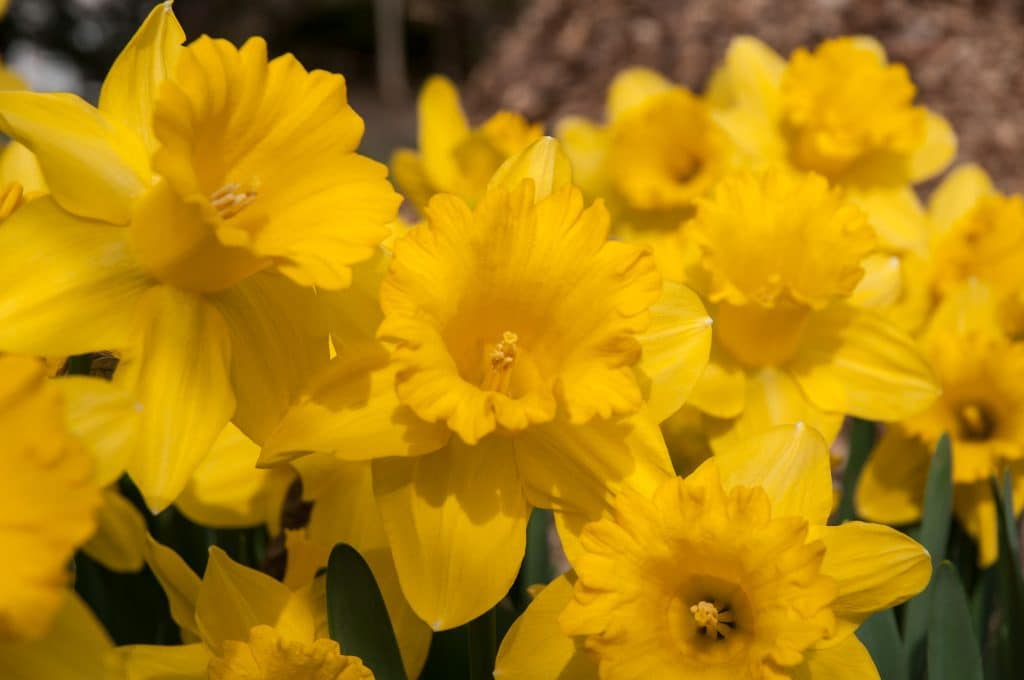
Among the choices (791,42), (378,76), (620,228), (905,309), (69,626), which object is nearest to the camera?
(69,626)

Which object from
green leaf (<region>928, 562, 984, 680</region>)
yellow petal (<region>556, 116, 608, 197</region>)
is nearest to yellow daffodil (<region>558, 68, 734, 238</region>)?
yellow petal (<region>556, 116, 608, 197</region>)

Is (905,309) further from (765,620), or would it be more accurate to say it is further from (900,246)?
(765,620)

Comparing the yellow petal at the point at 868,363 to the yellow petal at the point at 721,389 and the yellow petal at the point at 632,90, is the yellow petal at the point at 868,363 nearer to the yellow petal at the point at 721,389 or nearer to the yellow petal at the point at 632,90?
the yellow petal at the point at 721,389

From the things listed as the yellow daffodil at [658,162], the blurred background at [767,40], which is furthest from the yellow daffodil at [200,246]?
the blurred background at [767,40]

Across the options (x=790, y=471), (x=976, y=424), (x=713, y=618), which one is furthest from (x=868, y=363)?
(x=713, y=618)

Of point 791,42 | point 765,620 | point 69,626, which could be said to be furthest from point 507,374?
point 791,42
